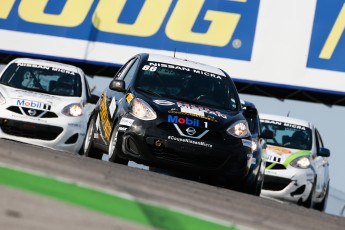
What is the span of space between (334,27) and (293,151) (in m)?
10.1

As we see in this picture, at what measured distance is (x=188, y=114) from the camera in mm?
11242

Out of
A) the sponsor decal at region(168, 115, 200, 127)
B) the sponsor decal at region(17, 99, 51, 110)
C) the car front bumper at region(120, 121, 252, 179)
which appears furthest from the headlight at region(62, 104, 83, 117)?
the sponsor decal at region(168, 115, 200, 127)

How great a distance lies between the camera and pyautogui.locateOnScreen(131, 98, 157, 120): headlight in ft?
Result: 36.5

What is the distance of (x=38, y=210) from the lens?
208 inches

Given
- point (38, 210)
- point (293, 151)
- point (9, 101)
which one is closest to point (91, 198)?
point (38, 210)

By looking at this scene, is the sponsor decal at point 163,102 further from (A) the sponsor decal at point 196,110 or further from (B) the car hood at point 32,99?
(B) the car hood at point 32,99

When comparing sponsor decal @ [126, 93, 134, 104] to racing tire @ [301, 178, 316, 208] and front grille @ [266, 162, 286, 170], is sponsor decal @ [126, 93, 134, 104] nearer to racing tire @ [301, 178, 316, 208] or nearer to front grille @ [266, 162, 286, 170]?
racing tire @ [301, 178, 316, 208]

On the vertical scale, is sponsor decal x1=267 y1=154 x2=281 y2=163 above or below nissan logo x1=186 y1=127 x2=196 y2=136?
below

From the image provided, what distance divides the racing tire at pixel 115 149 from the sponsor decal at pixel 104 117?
0.25 meters

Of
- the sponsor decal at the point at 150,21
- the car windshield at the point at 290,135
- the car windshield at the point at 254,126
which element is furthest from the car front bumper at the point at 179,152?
the sponsor decal at the point at 150,21

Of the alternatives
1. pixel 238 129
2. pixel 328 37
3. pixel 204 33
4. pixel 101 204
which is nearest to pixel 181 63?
pixel 238 129

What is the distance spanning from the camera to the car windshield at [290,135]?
57.3 feet

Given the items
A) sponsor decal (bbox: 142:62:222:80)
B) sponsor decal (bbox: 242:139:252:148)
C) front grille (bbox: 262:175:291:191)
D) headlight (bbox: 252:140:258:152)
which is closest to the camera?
sponsor decal (bbox: 242:139:252:148)

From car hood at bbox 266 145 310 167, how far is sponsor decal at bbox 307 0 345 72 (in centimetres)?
954
